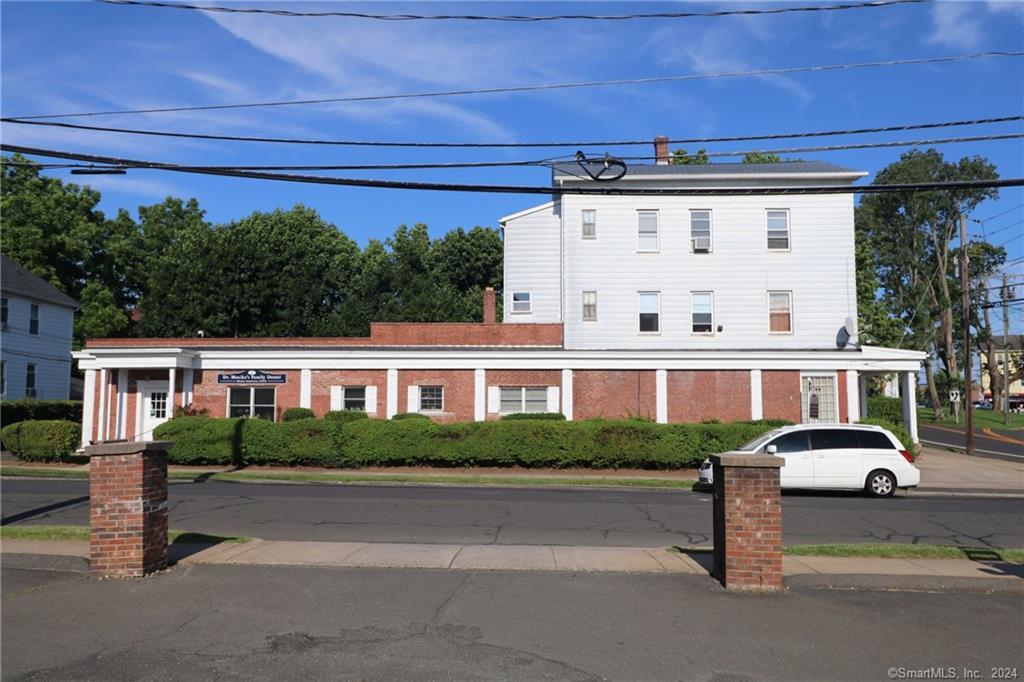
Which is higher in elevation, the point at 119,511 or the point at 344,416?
the point at 344,416

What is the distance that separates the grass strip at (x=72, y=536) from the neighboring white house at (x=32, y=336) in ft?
114

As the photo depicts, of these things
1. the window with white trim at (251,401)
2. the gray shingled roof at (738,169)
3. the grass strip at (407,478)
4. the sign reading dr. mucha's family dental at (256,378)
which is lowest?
the grass strip at (407,478)

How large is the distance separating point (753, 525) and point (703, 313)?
24.3 metres

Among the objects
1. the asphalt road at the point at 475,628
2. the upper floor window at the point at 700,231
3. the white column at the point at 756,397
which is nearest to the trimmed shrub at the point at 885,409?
the upper floor window at the point at 700,231

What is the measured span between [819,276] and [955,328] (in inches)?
1675

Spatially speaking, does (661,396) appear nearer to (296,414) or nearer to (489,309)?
(489,309)

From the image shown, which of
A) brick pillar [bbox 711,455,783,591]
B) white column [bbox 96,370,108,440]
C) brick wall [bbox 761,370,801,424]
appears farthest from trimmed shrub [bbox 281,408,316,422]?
brick pillar [bbox 711,455,783,591]

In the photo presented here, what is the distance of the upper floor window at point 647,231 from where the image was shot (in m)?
32.6

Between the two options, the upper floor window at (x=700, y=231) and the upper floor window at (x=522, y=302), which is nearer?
the upper floor window at (x=700, y=231)

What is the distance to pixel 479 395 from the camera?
29000 millimetres

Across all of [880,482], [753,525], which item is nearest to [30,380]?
[880,482]

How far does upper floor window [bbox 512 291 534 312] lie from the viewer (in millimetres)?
35562

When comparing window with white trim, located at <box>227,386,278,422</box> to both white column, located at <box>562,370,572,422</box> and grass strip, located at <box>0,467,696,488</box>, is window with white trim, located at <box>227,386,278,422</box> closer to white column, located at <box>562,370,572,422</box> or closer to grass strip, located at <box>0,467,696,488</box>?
grass strip, located at <box>0,467,696,488</box>

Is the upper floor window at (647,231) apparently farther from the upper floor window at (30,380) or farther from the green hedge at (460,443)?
the upper floor window at (30,380)
